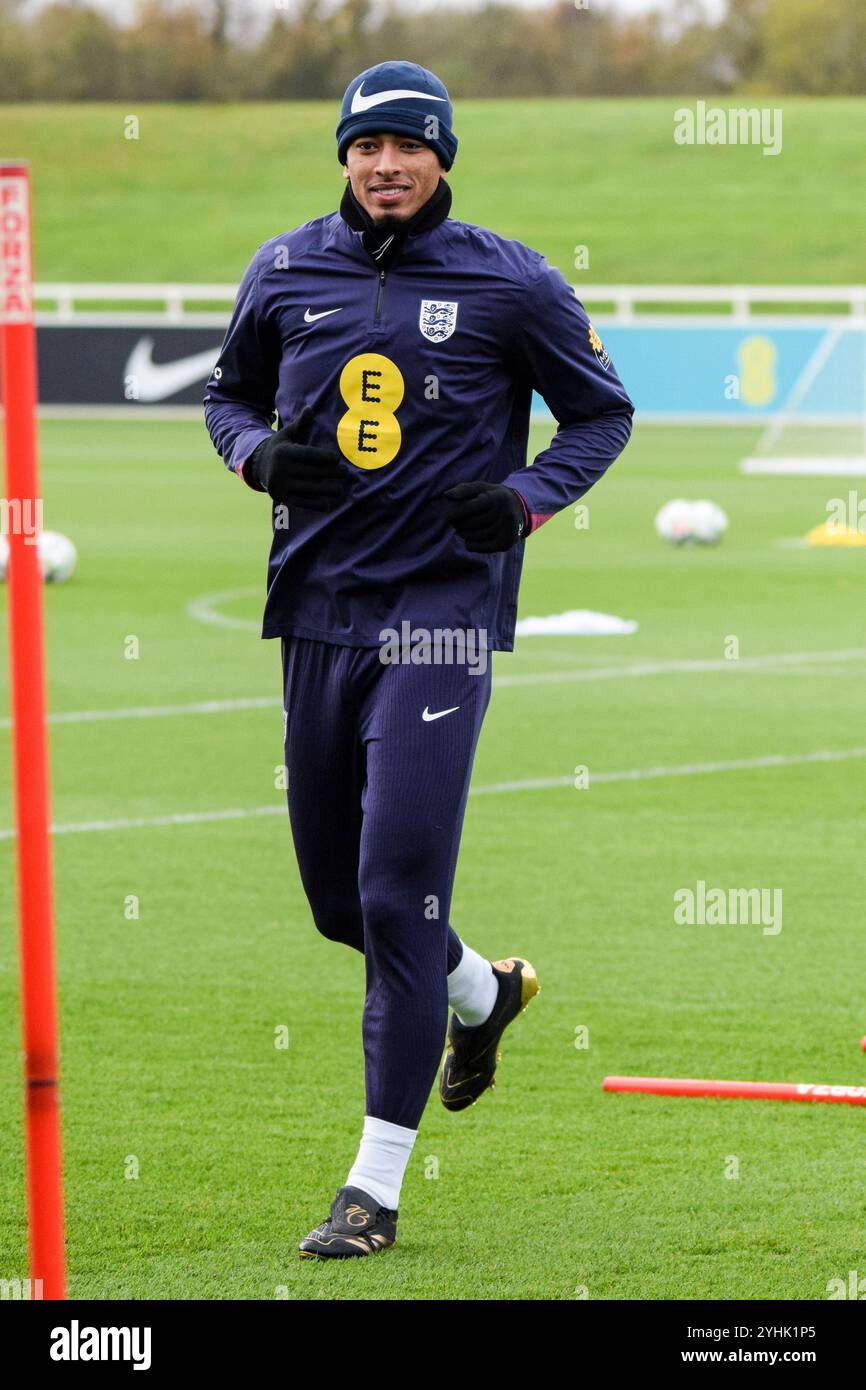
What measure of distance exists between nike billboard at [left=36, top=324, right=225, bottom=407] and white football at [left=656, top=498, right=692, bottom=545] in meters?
13.4

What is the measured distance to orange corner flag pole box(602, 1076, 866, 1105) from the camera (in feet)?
18.6

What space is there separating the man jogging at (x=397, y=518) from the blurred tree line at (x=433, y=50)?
69245 mm

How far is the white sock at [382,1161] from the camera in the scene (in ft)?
15.4

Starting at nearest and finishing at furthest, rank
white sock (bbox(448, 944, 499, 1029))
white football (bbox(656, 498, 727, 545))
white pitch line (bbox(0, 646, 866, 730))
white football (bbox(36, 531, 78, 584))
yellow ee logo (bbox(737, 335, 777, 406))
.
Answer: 1. white sock (bbox(448, 944, 499, 1029))
2. white pitch line (bbox(0, 646, 866, 730))
3. white football (bbox(36, 531, 78, 584))
4. white football (bbox(656, 498, 727, 545))
5. yellow ee logo (bbox(737, 335, 777, 406))

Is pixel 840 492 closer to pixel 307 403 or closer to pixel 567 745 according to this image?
pixel 567 745

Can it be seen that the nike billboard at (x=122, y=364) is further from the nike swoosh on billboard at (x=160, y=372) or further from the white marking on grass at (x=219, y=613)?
the white marking on grass at (x=219, y=613)

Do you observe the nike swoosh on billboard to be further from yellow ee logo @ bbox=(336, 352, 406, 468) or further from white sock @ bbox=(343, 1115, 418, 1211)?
white sock @ bbox=(343, 1115, 418, 1211)

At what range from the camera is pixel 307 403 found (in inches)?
190

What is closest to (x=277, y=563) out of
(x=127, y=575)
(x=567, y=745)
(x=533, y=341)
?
(x=533, y=341)

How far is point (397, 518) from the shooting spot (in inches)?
186

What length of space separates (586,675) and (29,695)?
381 inches

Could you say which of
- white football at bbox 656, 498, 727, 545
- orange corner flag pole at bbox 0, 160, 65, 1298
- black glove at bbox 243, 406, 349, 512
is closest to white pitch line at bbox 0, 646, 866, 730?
white football at bbox 656, 498, 727, 545
